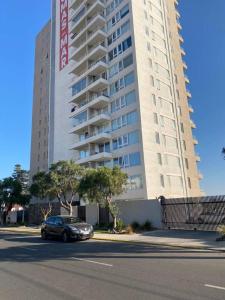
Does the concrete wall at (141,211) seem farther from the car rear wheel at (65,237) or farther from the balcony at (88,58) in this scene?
the balcony at (88,58)

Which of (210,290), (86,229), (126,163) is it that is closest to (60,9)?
(126,163)

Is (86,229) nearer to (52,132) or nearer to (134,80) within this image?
(134,80)

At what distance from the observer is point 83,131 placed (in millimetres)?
46781

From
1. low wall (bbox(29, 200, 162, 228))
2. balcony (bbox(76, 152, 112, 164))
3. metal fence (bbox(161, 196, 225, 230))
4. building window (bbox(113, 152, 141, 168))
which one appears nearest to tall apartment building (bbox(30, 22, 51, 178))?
balcony (bbox(76, 152, 112, 164))

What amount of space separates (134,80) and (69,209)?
18.4 meters

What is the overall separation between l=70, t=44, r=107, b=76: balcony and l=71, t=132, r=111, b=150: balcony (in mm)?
12459

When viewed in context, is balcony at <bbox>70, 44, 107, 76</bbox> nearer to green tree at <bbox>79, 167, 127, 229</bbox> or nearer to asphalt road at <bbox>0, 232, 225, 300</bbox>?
green tree at <bbox>79, 167, 127, 229</bbox>

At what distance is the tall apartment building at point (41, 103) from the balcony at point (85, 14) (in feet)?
85.4

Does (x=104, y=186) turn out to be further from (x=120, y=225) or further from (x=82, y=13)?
(x=82, y=13)

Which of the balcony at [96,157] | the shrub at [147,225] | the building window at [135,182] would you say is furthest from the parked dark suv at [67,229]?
the balcony at [96,157]

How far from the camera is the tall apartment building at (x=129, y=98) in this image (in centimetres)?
3716

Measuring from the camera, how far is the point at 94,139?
135ft

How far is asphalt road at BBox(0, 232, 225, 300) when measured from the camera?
6.45 metres

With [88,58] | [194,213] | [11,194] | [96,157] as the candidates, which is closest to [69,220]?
[194,213]
